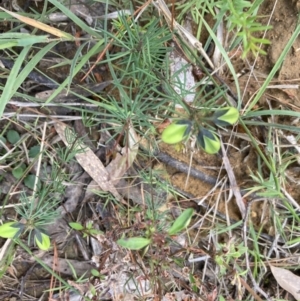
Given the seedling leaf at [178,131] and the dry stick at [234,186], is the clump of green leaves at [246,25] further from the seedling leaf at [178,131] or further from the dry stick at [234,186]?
the dry stick at [234,186]

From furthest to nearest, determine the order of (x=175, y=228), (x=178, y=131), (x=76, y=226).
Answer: (x=76, y=226) → (x=175, y=228) → (x=178, y=131)

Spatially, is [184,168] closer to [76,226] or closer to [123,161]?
[123,161]

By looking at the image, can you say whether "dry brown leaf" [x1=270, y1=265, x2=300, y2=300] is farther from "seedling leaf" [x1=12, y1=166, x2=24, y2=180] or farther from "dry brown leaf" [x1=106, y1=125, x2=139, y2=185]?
"seedling leaf" [x1=12, y1=166, x2=24, y2=180]

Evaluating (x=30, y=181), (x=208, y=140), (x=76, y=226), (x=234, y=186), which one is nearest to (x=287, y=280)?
(x=234, y=186)

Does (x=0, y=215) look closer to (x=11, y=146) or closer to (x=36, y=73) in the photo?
(x=11, y=146)

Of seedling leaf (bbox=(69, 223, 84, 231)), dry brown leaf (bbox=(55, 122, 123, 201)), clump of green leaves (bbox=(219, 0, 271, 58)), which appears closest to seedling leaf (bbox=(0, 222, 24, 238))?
seedling leaf (bbox=(69, 223, 84, 231))

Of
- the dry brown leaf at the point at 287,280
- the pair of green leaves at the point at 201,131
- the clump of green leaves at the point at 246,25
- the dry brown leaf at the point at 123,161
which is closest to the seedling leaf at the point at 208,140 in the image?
the pair of green leaves at the point at 201,131
